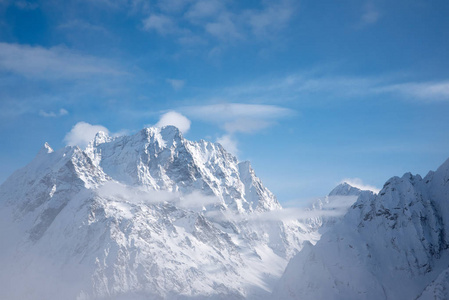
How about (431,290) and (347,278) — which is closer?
(431,290)

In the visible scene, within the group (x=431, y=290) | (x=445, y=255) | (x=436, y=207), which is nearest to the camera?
(x=431, y=290)

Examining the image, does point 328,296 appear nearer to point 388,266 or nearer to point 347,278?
point 347,278

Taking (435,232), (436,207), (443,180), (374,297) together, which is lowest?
(374,297)

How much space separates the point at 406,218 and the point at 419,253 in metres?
17.2

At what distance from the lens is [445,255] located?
18450 cm

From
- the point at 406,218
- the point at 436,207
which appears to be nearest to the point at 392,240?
the point at 406,218

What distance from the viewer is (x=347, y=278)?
195 meters

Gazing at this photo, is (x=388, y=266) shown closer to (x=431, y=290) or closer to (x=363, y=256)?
(x=363, y=256)

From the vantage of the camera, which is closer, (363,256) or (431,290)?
(431,290)

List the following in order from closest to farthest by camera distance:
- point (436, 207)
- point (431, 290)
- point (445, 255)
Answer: point (431, 290)
point (445, 255)
point (436, 207)

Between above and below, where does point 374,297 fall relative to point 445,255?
below

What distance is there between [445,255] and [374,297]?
36326 mm

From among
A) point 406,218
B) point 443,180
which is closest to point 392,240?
point 406,218

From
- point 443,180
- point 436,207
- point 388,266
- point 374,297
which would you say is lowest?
point 374,297
